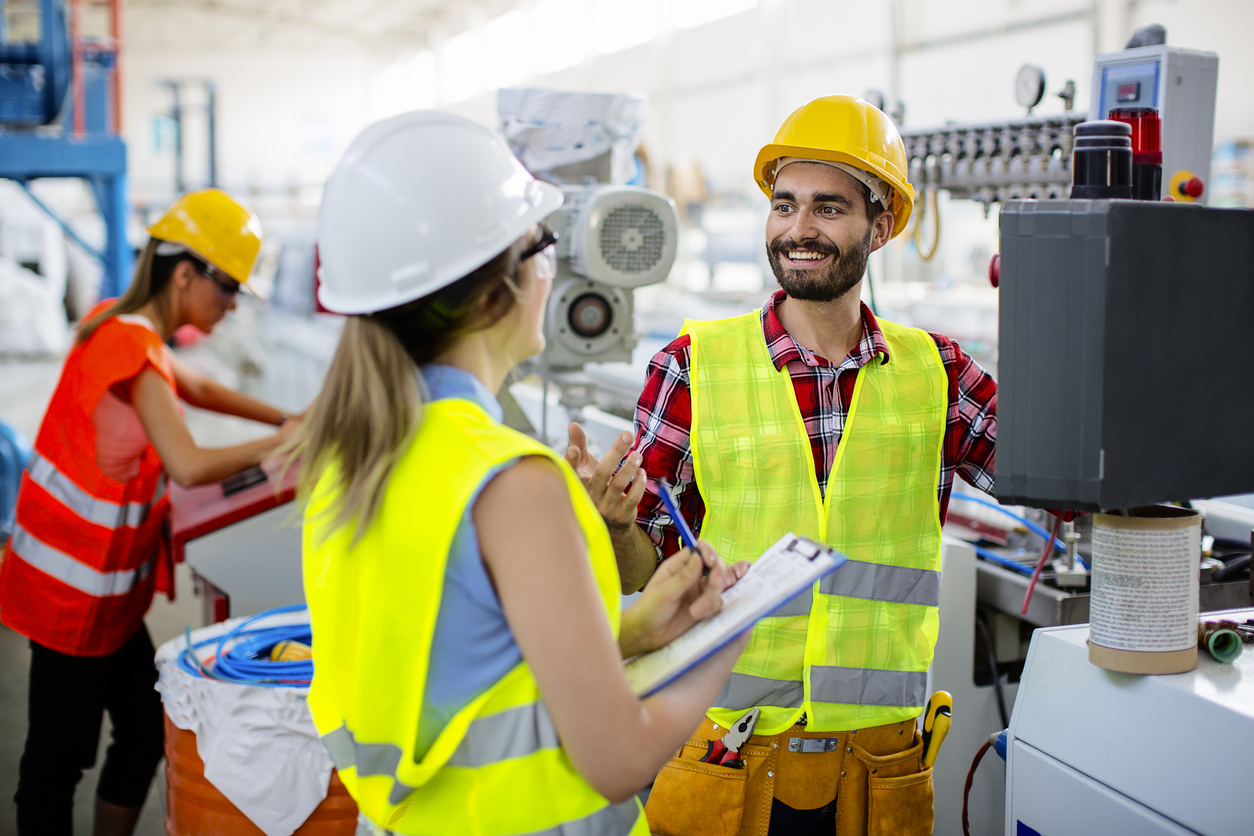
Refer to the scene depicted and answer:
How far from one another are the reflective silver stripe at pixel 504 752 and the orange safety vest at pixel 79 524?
1.34 m

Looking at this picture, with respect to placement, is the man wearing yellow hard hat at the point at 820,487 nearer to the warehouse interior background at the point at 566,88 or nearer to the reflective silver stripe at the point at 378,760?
the reflective silver stripe at the point at 378,760

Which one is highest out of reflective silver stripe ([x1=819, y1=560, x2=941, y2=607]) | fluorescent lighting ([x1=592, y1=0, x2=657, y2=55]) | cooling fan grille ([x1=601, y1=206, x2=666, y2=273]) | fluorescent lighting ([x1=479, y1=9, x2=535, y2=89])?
fluorescent lighting ([x1=479, y1=9, x2=535, y2=89])

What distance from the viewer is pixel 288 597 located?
2.72 meters

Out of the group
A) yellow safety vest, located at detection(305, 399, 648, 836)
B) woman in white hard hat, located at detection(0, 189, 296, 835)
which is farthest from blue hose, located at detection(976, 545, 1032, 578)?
woman in white hard hat, located at detection(0, 189, 296, 835)

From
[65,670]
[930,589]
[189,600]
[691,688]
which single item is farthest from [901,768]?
[189,600]

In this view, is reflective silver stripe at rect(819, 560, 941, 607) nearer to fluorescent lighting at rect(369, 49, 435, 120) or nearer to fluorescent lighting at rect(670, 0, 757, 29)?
fluorescent lighting at rect(670, 0, 757, 29)

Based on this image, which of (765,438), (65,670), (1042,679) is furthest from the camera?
(65,670)

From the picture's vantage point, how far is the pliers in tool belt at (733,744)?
1420 millimetres

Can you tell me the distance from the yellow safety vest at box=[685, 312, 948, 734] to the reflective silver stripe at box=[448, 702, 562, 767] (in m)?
0.59

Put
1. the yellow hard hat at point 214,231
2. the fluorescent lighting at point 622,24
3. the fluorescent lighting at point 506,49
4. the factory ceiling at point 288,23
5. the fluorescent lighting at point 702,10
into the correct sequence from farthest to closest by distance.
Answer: the factory ceiling at point 288,23 < the fluorescent lighting at point 506,49 < the fluorescent lighting at point 622,24 < the fluorescent lighting at point 702,10 < the yellow hard hat at point 214,231

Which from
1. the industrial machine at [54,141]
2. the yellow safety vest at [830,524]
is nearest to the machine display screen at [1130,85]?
the yellow safety vest at [830,524]

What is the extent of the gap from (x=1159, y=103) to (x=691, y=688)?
5.17ft

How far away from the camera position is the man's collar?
4.92 feet

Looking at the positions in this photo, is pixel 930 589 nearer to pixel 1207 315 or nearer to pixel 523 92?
pixel 1207 315
